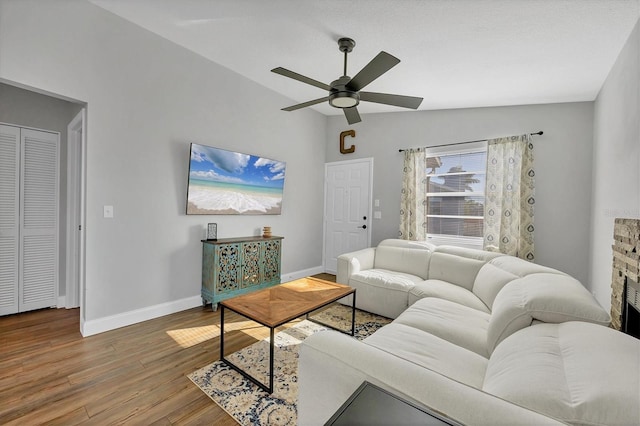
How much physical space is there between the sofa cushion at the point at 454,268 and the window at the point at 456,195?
818 mm

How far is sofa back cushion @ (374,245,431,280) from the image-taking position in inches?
135

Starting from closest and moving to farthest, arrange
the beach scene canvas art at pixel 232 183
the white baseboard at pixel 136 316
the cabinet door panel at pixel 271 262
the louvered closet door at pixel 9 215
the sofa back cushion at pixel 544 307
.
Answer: the sofa back cushion at pixel 544 307, the white baseboard at pixel 136 316, the louvered closet door at pixel 9 215, the beach scene canvas art at pixel 232 183, the cabinet door panel at pixel 271 262

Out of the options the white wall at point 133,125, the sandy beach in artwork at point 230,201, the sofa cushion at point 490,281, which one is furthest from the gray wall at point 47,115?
the sofa cushion at point 490,281

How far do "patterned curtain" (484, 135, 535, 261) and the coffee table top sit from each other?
7.12 feet

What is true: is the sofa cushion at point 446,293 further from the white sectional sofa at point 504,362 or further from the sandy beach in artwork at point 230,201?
the sandy beach in artwork at point 230,201

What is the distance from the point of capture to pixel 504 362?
3.82 feet

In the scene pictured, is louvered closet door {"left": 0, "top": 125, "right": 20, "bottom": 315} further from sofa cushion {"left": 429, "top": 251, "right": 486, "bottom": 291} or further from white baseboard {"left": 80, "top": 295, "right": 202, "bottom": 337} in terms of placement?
sofa cushion {"left": 429, "top": 251, "right": 486, "bottom": 291}

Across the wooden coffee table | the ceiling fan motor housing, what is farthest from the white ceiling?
the wooden coffee table

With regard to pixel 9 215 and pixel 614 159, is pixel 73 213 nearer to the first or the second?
pixel 9 215

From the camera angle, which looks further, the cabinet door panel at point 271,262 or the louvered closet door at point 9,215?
the cabinet door panel at point 271,262

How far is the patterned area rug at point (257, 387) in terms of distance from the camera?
1689 mm

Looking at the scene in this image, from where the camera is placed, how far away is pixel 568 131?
324cm

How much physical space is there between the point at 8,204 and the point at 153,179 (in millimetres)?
1531

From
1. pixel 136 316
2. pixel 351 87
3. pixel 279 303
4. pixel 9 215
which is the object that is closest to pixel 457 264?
pixel 279 303
